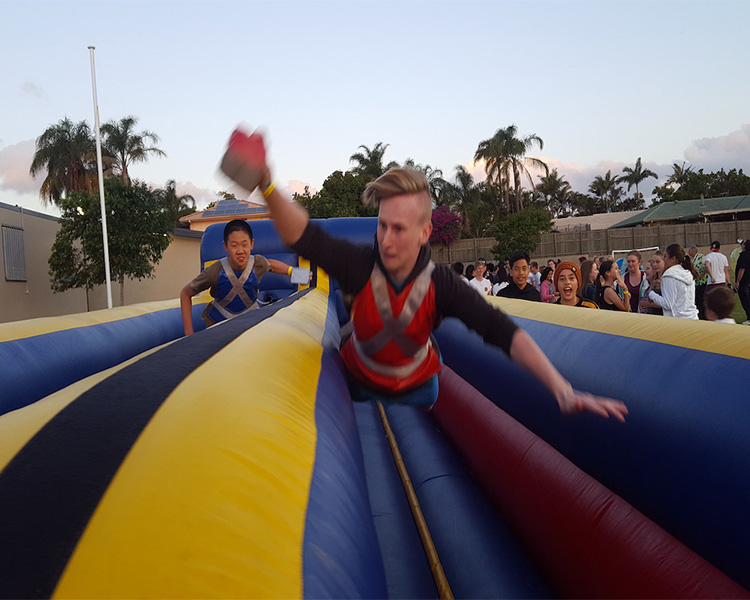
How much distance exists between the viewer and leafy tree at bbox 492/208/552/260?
24764 mm

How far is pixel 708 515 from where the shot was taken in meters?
1.15

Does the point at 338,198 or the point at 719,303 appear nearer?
the point at 719,303

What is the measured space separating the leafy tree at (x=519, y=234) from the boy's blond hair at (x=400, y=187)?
77.0 ft

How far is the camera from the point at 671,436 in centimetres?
123

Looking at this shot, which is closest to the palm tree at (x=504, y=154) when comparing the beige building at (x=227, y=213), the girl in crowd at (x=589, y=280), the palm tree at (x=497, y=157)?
the palm tree at (x=497, y=157)

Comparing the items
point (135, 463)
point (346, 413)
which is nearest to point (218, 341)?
point (346, 413)

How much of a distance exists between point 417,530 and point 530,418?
0.57 m

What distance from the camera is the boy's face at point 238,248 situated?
3.20 m

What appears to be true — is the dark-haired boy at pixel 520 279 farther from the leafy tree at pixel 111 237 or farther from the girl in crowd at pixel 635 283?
the leafy tree at pixel 111 237

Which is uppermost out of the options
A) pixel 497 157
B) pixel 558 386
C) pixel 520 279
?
→ pixel 497 157

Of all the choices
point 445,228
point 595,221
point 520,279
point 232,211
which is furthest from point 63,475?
point 595,221

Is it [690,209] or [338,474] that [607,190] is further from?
[338,474]

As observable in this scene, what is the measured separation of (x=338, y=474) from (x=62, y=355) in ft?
4.59

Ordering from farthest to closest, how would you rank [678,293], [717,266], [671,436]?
[717,266], [678,293], [671,436]
